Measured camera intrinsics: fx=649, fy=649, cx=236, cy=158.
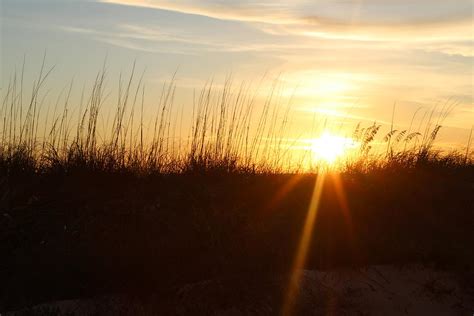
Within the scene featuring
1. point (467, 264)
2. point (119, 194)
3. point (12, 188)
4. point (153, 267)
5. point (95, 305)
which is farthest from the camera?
point (119, 194)

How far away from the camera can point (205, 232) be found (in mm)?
6566

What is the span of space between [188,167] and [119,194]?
1.68 meters

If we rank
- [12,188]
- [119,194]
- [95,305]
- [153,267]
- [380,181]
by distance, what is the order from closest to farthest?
[95,305], [153,267], [12,188], [119,194], [380,181]

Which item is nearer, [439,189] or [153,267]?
[153,267]

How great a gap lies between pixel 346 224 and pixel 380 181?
1.99 meters

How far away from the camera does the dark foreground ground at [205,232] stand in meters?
5.65

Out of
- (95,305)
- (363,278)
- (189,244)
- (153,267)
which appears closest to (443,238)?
(363,278)

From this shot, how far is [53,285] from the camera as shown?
18.3ft

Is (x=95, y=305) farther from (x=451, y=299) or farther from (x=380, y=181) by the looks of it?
(x=380, y=181)

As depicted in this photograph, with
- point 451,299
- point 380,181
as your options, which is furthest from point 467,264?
point 380,181

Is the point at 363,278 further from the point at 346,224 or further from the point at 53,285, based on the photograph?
the point at 53,285

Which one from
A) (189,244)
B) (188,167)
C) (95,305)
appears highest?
(188,167)

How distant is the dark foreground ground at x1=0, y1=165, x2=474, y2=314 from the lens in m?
5.65

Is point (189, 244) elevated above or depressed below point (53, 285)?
above
